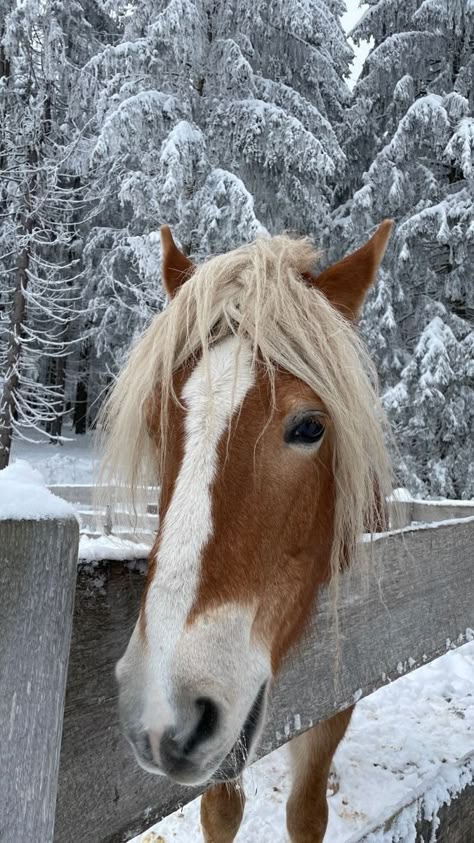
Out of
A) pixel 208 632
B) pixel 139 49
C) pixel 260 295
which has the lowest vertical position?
pixel 208 632

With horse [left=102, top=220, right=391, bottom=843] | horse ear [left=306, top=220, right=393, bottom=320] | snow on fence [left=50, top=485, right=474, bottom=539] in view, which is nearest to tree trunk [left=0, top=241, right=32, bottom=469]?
snow on fence [left=50, top=485, right=474, bottom=539]

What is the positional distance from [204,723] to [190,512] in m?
0.36

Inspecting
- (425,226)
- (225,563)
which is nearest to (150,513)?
(225,563)

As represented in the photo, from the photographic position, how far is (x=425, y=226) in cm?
923

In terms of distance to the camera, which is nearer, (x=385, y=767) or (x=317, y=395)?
(x=317, y=395)

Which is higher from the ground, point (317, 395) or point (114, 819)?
point (317, 395)

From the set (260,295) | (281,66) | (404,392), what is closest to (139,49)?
(281,66)

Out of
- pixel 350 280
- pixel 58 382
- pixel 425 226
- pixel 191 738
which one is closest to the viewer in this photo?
pixel 191 738

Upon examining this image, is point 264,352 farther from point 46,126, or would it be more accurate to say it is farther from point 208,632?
point 46,126

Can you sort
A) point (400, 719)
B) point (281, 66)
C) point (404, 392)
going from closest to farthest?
point (400, 719)
point (404, 392)
point (281, 66)

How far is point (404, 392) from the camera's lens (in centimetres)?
880

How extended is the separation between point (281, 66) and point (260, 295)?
1088cm

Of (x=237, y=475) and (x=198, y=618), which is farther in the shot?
(x=237, y=475)

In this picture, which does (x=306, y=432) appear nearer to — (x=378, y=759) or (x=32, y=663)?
(x=32, y=663)
